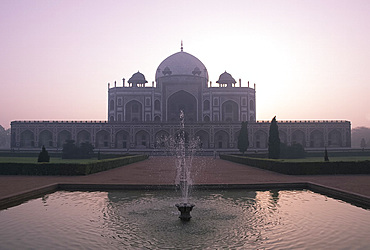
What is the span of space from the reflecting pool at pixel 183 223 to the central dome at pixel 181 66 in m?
49.0

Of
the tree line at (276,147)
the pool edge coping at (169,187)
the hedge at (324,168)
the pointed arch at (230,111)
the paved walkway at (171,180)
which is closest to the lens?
the pool edge coping at (169,187)

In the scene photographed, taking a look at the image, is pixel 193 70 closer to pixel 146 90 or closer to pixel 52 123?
pixel 146 90

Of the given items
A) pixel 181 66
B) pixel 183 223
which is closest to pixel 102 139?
pixel 181 66

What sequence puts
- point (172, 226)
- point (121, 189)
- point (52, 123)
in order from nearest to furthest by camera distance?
point (172, 226)
point (121, 189)
point (52, 123)

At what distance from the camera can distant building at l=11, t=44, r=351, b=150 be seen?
48.4 meters

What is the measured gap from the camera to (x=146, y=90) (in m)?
56.7

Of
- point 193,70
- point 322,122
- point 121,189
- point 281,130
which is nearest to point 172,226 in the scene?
point 121,189

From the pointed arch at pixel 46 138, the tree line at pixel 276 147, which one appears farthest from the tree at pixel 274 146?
the pointed arch at pixel 46 138

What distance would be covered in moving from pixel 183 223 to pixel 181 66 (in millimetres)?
53492

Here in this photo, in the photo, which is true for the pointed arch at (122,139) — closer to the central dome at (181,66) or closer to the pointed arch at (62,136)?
the pointed arch at (62,136)

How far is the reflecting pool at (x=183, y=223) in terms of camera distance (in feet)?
19.0

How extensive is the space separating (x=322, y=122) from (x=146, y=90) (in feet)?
90.8

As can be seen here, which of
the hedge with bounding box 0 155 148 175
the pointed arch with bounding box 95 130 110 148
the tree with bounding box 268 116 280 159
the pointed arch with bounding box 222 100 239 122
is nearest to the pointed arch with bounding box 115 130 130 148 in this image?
the pointed arch with bounding box 95 130 110 148

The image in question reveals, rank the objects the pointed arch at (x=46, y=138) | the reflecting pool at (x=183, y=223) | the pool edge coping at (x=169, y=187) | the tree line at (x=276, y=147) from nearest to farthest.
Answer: the reflecting pool at (x=183, y=223) → the pool edge coping at (x=169, y=187) → the tree line at (x=276, y=147) → the pointed arch at (x=46, y=138)
